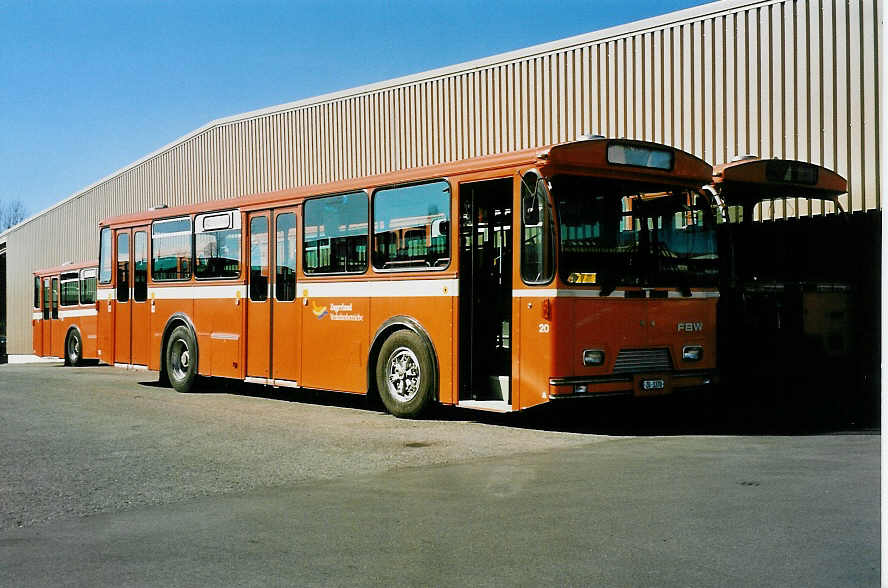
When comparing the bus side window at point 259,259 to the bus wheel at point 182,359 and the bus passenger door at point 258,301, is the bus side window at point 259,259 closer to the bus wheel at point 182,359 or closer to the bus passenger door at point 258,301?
the bus passenger door at point 258,301

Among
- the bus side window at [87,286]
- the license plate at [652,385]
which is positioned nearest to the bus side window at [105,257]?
the bus side window at [87,286]

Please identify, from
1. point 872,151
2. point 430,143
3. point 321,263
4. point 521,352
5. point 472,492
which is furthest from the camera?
point 430,143

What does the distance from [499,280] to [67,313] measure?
69.5 feet

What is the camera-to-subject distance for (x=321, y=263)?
42.6ft

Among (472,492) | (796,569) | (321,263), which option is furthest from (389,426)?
(796,569)

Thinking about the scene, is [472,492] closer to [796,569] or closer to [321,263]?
[796,569]

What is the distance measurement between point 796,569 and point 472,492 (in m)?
2.69

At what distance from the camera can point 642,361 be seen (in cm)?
1034

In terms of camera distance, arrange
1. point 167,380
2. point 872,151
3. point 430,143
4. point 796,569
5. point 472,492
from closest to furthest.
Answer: point 796,569 → point 472,492 → point 872,151 → point 167,380 → point 430,143

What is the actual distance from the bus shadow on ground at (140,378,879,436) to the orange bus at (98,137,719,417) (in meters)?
0.52

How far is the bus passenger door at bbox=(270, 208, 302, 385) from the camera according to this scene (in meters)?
13.5

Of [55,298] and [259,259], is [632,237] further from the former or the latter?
[55,298]

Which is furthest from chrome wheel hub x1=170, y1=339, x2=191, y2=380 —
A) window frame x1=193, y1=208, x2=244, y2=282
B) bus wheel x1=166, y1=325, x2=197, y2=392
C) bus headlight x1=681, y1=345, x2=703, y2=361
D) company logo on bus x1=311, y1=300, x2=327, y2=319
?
bus headlight x1=681, y1=345, x2=703, y2=361

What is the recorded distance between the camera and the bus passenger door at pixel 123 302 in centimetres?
1736
